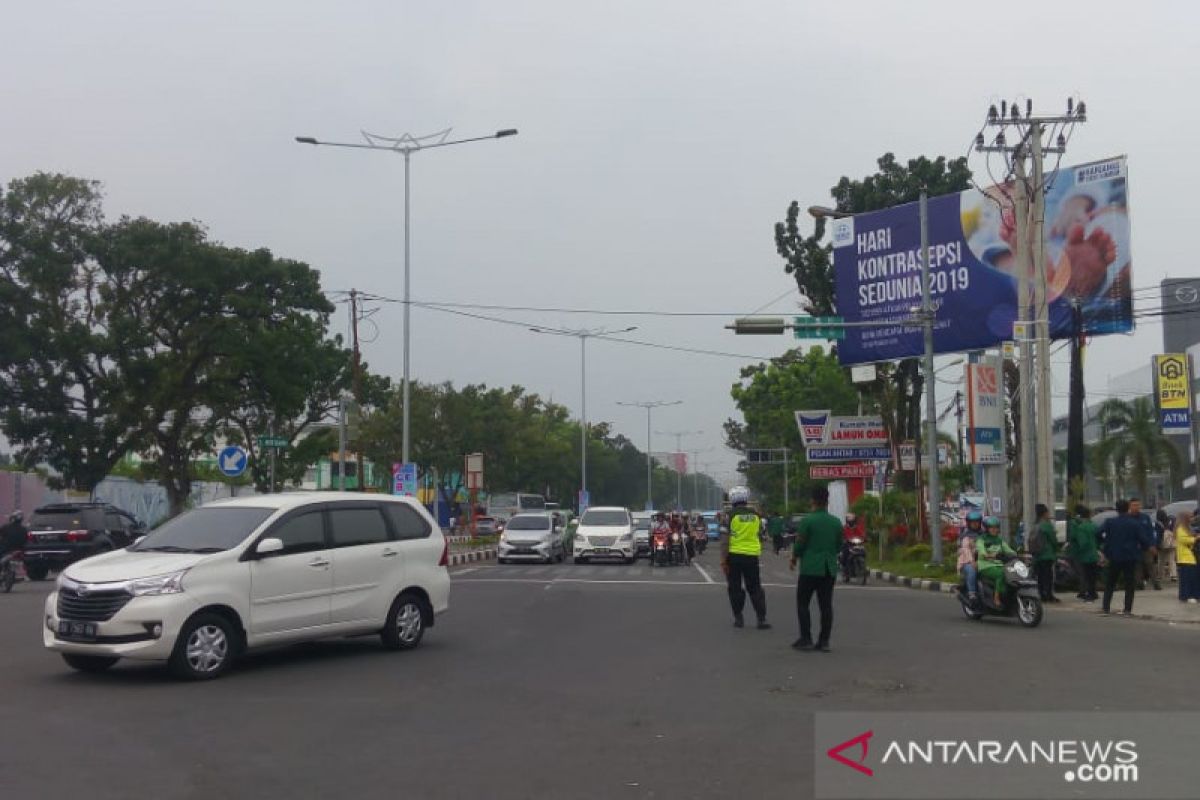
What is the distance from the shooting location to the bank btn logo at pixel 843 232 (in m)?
34.4

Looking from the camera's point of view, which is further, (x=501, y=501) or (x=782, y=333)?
(x=501, y=501)

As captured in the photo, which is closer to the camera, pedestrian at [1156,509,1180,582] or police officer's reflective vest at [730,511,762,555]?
police officer's reflective vest at [730,511,762,555]

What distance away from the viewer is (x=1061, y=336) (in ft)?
98.2

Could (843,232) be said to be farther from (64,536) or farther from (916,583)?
(64,536)

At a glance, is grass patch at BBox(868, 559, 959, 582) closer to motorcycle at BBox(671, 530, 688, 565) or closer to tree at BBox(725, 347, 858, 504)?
motorcycle at BBox(671, 530, 688, 565)

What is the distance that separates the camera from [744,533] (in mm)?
15438

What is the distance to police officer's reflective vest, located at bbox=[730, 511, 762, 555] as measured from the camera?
50.4ft

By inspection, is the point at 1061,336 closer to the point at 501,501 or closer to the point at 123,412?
the point at 123,412

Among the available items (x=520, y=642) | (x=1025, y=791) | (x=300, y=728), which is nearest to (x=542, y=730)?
(x=300, y=728)

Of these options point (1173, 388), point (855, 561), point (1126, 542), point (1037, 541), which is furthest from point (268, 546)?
point (1173, 388)

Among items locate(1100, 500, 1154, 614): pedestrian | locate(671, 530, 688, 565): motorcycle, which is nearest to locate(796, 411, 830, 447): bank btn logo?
locate(671, 530, 688, 565): motorcycle

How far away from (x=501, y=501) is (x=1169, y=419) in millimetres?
50971

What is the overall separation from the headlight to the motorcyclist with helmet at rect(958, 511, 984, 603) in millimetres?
11325

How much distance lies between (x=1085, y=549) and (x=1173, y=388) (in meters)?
14.4
